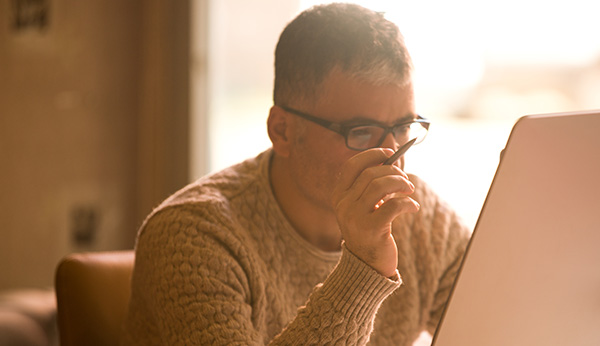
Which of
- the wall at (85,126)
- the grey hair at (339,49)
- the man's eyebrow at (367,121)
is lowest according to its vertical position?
the wall at (85,126)

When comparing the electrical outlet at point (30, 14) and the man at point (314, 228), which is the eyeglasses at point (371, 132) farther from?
the electrical outlet at point (30, 14)

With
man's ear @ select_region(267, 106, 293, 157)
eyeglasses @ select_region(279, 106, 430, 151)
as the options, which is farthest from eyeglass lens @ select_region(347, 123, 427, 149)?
man's ear @ select_region(267, 106, 293, 157)

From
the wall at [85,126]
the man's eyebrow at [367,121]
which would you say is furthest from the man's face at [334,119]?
the wall at [85,126]

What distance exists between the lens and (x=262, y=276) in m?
1.04

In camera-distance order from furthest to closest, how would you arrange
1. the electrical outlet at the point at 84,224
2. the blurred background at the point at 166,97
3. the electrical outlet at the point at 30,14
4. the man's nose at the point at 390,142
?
the electrical outlet at the point at 84,224
the electrical outlet at the point at 30,14
the blurred background at the point at 166,97
the man's nose at the point at 390,142

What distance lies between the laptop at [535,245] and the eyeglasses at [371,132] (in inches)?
16.6

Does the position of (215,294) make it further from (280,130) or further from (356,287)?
(280,130)

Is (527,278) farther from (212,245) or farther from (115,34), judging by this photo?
(115,34)

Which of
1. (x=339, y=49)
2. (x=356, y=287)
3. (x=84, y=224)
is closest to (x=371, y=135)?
(x=339, y=49)

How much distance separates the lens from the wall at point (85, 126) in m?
2.40

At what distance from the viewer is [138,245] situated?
108 cm

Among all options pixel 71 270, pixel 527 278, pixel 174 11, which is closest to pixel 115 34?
pixel 174 11

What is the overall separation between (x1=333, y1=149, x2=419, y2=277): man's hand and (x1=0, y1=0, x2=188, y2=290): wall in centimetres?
193

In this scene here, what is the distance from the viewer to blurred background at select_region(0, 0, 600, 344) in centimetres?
194
